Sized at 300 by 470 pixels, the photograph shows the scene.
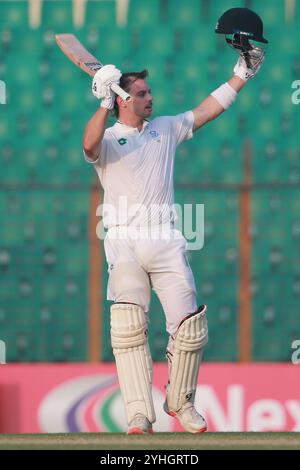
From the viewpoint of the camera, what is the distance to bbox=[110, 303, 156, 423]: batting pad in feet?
13.8

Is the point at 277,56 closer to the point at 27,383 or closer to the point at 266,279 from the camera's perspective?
the point at 266,279

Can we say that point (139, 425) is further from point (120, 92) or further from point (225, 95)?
point (225, 95)

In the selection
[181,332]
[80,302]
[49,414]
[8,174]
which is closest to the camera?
[181,332]

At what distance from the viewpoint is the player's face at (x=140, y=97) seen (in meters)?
4.34

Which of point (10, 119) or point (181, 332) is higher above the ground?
point (10, 119)

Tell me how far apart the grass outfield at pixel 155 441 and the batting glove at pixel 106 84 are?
112cm

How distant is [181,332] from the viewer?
168 inches

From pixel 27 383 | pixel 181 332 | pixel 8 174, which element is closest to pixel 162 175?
pixel 181 332

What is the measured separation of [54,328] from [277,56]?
2.55m

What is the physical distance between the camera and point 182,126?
4.49 metres
